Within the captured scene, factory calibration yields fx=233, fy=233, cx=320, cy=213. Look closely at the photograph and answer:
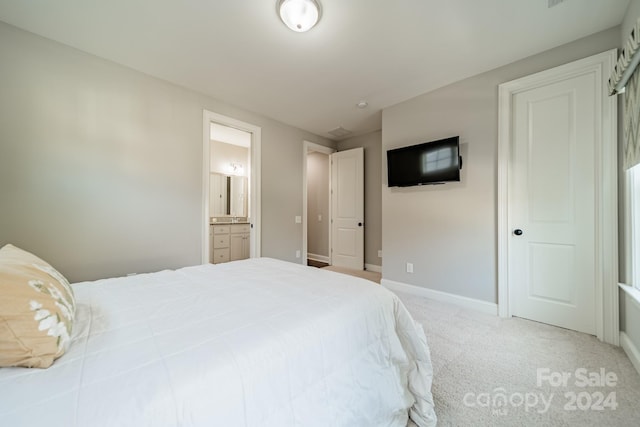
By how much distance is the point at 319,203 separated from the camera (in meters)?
5.58

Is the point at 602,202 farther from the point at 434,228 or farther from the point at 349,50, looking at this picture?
the point at 349,50

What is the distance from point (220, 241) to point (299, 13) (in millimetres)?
3711

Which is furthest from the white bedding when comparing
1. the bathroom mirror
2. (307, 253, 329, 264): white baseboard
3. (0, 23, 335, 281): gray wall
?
(307, 253, 329, 264): white baseboard

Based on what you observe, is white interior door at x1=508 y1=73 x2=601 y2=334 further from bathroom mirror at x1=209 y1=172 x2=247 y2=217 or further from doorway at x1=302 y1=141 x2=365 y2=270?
bathroom mirror at x1=209 y1=172 x2=247 y2=217

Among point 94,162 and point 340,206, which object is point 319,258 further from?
point 94,162

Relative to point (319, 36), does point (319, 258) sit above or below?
below

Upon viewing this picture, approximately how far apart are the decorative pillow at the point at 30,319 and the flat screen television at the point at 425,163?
3.23 meters

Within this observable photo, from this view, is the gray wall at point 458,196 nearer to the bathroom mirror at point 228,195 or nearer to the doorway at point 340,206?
the doorway at point 340,206

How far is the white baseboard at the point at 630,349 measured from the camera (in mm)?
1640

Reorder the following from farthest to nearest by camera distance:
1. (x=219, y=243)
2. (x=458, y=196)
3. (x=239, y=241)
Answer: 1. (x=239, y=241)
2. (x=219, y=243)
3. (x=458, y=196)

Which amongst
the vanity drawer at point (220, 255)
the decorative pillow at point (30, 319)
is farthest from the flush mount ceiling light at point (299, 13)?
the vanity drawer at point (220, 255)

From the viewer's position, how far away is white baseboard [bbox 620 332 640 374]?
164 centimetres

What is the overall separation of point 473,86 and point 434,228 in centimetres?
172

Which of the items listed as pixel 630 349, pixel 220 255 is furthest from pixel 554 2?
pixel 220 255
